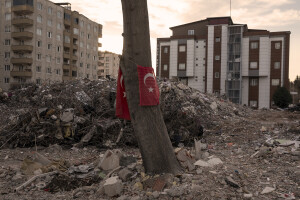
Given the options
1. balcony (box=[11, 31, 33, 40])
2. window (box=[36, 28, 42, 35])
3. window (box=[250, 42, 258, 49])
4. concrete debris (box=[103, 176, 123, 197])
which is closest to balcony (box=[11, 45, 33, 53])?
balcony (box=[11, 31, 33, 40])

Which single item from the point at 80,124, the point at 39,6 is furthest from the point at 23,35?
the point at 80,124

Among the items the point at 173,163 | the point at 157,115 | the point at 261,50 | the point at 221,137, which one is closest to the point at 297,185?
the point at 173,163

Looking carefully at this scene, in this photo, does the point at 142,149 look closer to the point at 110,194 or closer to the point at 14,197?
the point at 110,194

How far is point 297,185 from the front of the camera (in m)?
Answer: 4.05

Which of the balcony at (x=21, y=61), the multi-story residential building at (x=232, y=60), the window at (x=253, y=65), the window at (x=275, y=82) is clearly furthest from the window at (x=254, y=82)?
the balcony at (x=21, y=61)

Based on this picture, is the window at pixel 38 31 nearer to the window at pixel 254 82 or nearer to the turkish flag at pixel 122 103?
the window at pixel 254 82

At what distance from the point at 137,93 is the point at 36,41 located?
41540 millimetres

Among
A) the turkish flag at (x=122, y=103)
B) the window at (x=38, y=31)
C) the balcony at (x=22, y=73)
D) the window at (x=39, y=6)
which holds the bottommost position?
the turkish flag at (x=122, y=103)

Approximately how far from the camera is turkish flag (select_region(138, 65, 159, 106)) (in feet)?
12.7

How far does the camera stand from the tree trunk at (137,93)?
3877 mm

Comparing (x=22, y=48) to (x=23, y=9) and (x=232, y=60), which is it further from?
(x=232, y=60)

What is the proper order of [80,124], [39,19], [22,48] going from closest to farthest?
[80,124] < [22,48] < [39,19]

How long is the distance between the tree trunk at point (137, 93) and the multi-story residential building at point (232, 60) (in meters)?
38.9

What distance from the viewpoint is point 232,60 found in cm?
4228
